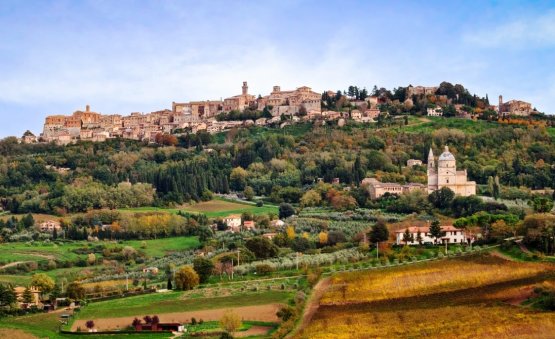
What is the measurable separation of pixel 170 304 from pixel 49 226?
35.7 meters

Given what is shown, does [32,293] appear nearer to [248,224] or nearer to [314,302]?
[314,302]

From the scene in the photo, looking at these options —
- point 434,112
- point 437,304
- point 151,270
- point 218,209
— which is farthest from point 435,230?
point 434,112

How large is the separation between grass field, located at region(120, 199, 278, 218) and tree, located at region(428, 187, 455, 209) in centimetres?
1456

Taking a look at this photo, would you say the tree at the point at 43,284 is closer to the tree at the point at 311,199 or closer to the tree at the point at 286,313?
the tree at the point at 286,313

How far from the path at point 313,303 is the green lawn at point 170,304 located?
1.36 m

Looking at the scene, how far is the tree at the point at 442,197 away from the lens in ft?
234

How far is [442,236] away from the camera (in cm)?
5475

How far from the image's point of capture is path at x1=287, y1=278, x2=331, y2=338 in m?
35.4

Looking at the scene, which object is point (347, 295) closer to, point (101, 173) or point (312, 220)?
point (312, 220)

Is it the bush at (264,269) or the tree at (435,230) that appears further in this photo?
the tree at (435,230)

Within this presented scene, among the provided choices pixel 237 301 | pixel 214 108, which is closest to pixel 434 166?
pixel 237 301

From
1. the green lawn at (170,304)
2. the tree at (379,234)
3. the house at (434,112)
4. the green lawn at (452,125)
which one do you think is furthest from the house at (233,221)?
the house at (434,112)

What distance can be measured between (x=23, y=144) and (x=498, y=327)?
98.7m

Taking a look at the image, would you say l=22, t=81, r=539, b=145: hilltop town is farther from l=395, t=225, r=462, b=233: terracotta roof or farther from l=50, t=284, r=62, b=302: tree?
l=50, t=284, r=62, b=302: tree
